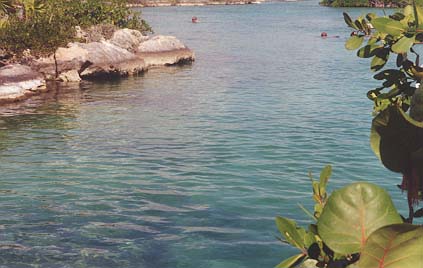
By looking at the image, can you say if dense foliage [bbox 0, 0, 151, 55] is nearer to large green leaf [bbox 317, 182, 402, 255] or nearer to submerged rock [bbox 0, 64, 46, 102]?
submerged rock [bbox 0, 64, 46, 102]

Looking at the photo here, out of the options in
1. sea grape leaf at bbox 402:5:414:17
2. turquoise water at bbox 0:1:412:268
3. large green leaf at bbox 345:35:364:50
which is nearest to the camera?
sea grape leaf at bbox 402:5:414:17

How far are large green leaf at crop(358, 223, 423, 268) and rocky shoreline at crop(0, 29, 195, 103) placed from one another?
2110 centimetres

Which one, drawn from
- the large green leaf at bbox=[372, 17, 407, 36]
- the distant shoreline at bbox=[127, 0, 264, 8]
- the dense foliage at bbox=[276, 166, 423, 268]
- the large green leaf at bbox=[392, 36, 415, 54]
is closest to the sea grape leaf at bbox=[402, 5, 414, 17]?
the large green leaf at bbox=[392, 36, 415, 54]

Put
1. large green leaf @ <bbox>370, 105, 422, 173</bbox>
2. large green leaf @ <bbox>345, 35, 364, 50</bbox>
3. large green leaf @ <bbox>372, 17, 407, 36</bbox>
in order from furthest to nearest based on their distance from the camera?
large green leaf @ <bbox>345, 35, 364, 50</bbox>, large green leaf @ <bbox>372, 17, 407, 36</bbox>, large green leaf @ <bbox>370, 105, 422, 173</bbox>

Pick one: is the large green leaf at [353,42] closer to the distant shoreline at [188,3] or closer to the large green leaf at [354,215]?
the large green leaf at [354,215]

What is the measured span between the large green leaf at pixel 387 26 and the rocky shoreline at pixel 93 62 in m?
19.9

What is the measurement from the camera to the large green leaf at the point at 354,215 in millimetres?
1313

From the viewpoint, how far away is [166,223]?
991 centimetres

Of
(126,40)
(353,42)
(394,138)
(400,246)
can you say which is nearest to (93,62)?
(126,40)

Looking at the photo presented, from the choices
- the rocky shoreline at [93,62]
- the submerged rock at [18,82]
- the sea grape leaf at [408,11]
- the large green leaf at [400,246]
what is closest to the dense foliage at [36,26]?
the rocky shoreline at [93,62]

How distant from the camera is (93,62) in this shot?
26.7 meters

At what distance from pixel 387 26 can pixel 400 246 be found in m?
1.64

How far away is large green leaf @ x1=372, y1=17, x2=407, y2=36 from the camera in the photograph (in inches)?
100

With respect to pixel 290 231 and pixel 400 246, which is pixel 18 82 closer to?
A: pixel 290 231
